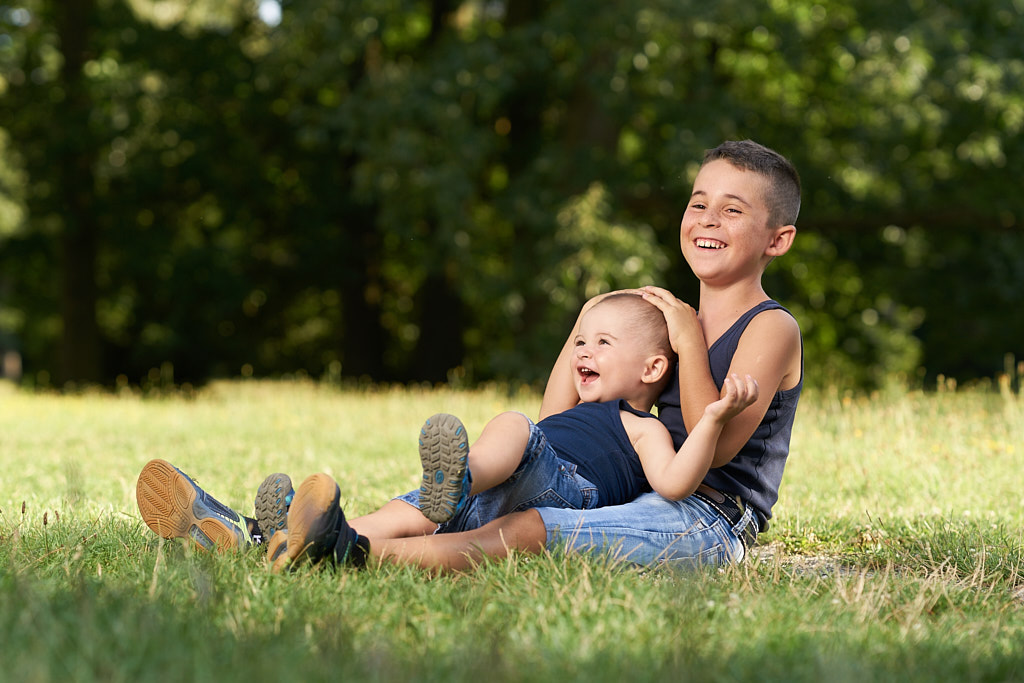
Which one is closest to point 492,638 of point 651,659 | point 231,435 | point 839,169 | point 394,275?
point 651,659

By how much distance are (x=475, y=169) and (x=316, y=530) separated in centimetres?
1016

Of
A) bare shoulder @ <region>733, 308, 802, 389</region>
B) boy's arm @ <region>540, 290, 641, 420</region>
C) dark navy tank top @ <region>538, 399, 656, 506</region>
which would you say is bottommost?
dark navy tank top @ <region>538, 399, 656, 506</region>

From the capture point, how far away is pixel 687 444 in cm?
328

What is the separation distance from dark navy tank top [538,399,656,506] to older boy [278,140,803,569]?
11cm

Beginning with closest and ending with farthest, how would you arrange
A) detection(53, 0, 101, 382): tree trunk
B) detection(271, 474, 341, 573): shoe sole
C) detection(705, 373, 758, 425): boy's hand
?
detection(271, 474, 341, 573): shoe sole → detection(705, 373, 758, 425): boy's hand → detection(53, 0, 101, 382): tree trunk

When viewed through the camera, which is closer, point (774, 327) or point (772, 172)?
point (774, 327)

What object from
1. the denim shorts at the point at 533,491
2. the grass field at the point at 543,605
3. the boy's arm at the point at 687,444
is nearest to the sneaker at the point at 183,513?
the grass field at the point at 543,605

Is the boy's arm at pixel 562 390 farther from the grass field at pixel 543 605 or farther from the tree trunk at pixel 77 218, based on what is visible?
the tree trunk at pixel 77 218

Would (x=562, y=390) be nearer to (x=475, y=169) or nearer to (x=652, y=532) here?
(x=652, y=532)

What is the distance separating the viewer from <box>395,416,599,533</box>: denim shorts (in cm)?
332

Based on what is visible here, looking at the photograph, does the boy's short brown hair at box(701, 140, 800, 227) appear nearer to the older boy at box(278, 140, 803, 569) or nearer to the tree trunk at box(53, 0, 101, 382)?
the older boy at box(278, 140, 803, 569)

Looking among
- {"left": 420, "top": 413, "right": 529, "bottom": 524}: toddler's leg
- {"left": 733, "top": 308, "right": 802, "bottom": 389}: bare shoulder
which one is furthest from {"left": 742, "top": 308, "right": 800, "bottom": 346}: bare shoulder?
{"left": 420, "top": 413, "right": 529, "bottom": 524}: toddler's leg

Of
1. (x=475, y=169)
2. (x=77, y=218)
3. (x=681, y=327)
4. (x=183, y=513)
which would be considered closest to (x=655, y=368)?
(x=681, y=327)

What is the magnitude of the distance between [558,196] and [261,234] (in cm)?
774
